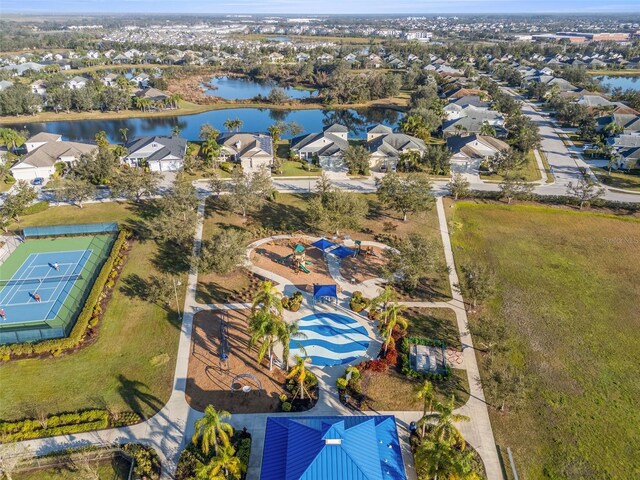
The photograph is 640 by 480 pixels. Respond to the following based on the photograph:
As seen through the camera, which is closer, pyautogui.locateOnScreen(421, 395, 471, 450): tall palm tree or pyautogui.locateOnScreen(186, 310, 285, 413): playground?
pyautogui.locateOnScreen(421, 395, 471, 450): tall palm tree

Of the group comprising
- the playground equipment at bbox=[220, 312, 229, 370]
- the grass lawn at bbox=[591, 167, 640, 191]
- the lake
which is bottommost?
the lake

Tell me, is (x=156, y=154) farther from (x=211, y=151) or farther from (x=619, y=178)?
(x=619, y=178)

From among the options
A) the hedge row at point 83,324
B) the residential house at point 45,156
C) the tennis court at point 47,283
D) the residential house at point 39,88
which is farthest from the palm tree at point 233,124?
the residential house at point 39,88

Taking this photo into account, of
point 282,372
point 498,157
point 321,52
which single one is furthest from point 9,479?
point 321,52

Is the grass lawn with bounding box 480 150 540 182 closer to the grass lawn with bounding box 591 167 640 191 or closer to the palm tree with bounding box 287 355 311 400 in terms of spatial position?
the grass lawn with bounding box 591 167 640 191

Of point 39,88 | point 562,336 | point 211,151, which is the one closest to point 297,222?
point 211,151

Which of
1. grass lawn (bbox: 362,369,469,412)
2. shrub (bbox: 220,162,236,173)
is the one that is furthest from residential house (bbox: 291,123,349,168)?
grass lawn (bbox: 362,369,469,412)
